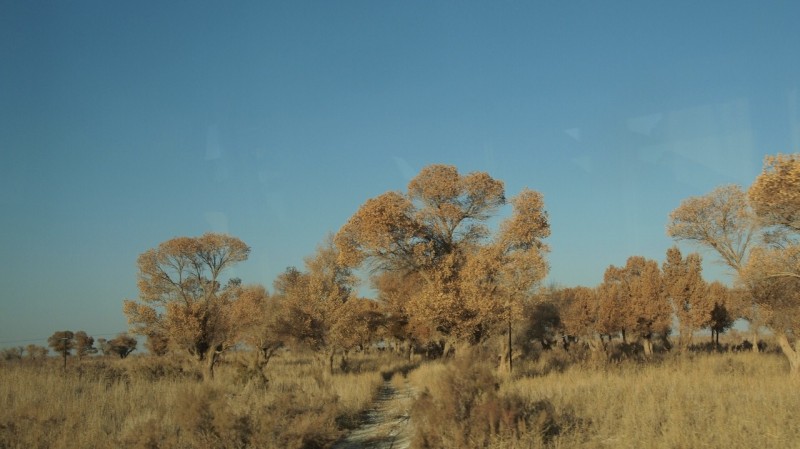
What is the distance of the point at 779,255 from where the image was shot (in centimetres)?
1820

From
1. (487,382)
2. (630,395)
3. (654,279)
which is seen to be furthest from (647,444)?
(654,279)

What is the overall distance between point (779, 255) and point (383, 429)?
14947 mm

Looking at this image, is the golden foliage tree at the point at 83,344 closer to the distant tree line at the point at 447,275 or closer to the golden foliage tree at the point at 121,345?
the golden foliage tree at the point at 121,345

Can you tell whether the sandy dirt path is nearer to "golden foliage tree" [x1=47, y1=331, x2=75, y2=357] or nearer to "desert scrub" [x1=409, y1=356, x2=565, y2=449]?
"desert scrub" [x1=409, y1=356, x2=565, y2=449]

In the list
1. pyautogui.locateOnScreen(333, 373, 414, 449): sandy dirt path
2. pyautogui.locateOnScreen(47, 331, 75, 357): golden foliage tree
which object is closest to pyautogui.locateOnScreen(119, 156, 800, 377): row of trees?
pyautogui.locateOnScreen(333, 373, 414, 449): sandy dirt path

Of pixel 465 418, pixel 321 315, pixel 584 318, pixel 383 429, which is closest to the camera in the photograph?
pixel 465 418

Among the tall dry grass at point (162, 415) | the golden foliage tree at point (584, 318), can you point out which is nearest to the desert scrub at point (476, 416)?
the tall dry grass at point (162, 415)

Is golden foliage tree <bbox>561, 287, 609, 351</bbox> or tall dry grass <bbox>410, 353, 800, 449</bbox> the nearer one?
tall dry grass <bbox>410, 353, 800, 449</bbox>

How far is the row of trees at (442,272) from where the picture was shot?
831 inches

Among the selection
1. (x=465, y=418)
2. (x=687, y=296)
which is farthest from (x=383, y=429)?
(x=687, y=296)

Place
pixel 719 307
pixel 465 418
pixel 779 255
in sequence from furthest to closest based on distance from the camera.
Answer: pixel 719 307 → pixel 779 255 → pixel 465 418

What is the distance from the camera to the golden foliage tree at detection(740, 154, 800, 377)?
15.0 m

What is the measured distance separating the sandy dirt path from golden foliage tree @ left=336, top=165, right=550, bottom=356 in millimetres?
4454

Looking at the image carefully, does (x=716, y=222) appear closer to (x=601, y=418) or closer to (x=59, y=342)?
(x=601, y=418)
